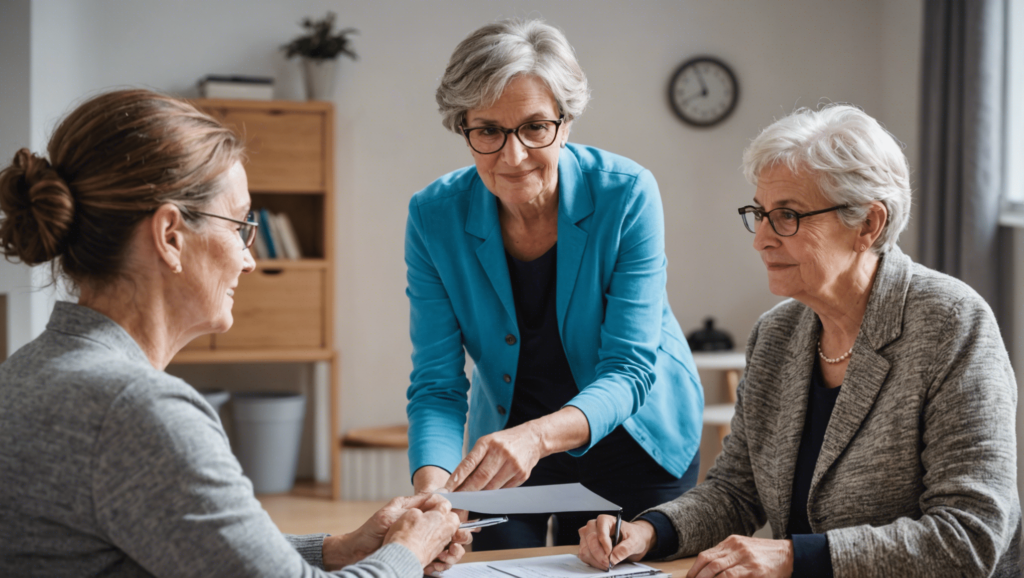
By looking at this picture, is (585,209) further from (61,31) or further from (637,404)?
(61,31)

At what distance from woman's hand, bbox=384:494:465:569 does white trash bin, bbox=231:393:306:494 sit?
10.2ft

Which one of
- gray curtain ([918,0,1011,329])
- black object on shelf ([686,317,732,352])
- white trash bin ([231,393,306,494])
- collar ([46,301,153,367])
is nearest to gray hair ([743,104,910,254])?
collar ([46,301,153,367])

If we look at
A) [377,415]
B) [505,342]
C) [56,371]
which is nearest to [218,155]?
[56,371]

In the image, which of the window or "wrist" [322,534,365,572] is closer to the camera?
"wrist" [322,534,365,572]

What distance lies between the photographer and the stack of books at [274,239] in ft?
13.9

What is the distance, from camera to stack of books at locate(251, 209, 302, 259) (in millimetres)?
4223

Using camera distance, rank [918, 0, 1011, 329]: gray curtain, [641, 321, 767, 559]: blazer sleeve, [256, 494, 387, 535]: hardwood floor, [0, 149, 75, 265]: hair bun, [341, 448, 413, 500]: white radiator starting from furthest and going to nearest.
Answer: [341, 448, 413, 500]: white radiator
[256, 494, 387, 535]: hardwood floor
[918, 0, 1011, 329]: gray curtain
[641, 321, 767, 559]: blazer sleeve
[0, 149, 75, 265]: hair bun

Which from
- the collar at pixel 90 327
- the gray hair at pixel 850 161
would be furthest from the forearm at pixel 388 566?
the gray hair at pixel 850 161

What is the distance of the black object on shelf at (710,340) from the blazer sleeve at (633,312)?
2567 mm

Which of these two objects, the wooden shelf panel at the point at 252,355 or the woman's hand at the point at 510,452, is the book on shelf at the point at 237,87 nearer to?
the wooden shelf panel at the point at 252,355

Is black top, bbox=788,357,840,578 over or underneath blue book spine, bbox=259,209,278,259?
underneath

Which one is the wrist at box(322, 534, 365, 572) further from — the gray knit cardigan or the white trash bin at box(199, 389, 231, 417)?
the white trash bin at box(199, 389, 231, 417)

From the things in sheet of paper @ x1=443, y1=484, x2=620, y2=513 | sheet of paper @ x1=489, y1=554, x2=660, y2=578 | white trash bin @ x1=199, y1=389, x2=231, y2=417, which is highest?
sheet of paper @ x1=443, y1=484, x2=620, y2=513

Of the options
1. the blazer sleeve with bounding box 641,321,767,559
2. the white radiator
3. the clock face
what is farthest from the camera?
the clock face
